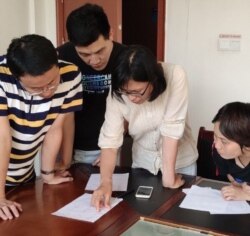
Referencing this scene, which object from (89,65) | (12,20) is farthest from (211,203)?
(12,20)

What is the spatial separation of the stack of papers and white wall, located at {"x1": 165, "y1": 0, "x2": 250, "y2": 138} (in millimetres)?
1561

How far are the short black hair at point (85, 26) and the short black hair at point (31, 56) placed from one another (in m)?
0.29

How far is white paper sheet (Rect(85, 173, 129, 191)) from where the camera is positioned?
171 centimetres

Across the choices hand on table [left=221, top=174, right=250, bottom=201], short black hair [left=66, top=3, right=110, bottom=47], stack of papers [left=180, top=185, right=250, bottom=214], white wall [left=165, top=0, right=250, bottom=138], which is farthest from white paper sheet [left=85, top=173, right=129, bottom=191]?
white wall [left=165, top=0, right=250, bottom=138]

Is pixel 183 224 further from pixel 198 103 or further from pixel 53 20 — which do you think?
pixel 53 20

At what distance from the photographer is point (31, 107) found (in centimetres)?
156

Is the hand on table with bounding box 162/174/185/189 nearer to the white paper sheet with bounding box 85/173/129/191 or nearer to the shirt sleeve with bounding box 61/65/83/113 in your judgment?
the white paper sheet with bounding box 85/173/129/191

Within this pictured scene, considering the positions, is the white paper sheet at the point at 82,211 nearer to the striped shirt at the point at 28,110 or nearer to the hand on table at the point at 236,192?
the striped shirt at the point at 28,110

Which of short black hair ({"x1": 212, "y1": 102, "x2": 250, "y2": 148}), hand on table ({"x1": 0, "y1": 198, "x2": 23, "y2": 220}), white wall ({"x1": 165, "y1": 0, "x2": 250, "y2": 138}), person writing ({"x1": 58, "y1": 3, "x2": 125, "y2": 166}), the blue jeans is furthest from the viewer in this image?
white wall ({"x1": 165, "y1": 0, "x2": 250, "y2": 138})

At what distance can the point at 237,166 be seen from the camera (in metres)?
1.72

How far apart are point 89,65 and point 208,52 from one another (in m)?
1.50

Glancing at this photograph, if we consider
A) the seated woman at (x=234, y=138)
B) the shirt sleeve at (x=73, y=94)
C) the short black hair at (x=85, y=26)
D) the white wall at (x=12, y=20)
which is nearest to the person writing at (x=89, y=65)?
the short black hair at (x=85, y=26)

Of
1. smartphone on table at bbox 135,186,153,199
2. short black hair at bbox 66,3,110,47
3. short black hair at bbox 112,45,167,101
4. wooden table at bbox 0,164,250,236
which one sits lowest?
wooden table at bbox 0,164,250,236

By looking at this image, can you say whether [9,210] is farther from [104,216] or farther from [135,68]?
[135,68]
